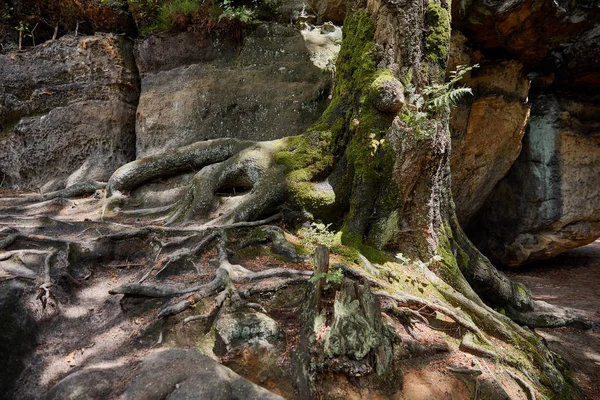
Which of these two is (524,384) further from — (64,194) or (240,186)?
(64,194)

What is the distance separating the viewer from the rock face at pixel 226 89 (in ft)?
23.8

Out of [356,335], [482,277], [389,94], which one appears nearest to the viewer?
[356,335]

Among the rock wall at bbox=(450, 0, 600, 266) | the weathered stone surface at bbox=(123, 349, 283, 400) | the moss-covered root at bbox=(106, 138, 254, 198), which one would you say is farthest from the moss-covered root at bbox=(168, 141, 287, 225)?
the rock wall at bbox=(450, 0, 600, 266)

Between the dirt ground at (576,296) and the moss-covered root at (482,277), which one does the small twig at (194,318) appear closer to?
the moss-covered root at (482,277)

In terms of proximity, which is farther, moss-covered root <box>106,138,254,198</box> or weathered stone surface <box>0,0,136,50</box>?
weathered stone surface <box>0,0,136,50</box>

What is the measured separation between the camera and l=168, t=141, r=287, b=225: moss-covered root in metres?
4.80

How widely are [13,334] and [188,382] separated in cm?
142

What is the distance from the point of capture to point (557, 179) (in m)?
9.53

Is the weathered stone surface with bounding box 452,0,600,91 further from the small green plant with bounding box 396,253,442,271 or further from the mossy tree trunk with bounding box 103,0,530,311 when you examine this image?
the small green plant with bounding box 396,253,442,271

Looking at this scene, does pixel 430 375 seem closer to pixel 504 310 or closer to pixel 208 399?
pixel 208 399

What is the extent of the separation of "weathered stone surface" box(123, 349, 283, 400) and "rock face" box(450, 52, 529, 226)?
25.1ft

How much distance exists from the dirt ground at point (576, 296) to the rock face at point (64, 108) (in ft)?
29.0

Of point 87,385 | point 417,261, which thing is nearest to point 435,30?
point 417,261

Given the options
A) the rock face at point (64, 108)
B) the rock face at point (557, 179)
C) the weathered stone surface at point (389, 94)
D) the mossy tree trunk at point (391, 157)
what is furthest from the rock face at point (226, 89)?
the rock face at point (557, 179)
